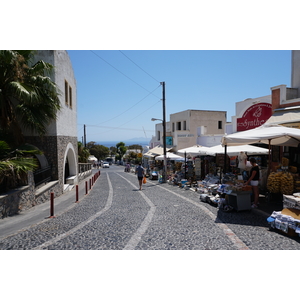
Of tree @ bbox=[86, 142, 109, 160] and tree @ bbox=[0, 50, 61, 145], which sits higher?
tree @ bbox=[0, 50, 61, 145]

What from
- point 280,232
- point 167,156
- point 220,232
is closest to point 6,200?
point 220,232

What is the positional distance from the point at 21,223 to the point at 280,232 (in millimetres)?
6908

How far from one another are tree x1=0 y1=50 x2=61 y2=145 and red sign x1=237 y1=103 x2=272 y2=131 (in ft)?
39.7

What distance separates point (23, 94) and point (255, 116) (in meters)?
13.7

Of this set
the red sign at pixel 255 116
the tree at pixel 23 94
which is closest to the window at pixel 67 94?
the tree at pixel 23 94

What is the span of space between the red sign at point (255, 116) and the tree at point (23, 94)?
1211 cm

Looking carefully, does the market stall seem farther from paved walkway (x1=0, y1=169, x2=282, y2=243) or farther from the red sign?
the red sign

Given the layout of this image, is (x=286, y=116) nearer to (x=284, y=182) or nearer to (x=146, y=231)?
(x=284, y=182)

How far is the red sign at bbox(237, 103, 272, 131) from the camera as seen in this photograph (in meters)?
16.4

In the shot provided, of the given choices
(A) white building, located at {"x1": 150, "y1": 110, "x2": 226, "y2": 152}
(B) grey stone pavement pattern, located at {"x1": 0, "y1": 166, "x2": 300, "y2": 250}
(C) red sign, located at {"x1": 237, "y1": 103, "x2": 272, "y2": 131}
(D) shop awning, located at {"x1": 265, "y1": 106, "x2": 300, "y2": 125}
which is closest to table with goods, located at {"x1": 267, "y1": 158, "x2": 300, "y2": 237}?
(B) grey stone pavement pattern, located at {"x1": 0, "y1": 166, "x2": 300, "y2": 250}

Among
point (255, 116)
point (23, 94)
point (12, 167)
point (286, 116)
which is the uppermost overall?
point (23, 94)

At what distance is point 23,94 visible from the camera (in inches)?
397

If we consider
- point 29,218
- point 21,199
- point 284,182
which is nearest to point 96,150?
point 21,199

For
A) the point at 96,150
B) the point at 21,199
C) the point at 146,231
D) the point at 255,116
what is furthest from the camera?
the point at 96,150
